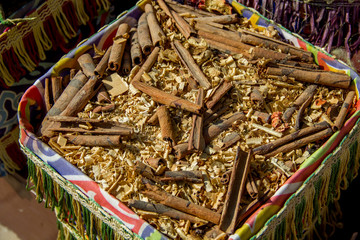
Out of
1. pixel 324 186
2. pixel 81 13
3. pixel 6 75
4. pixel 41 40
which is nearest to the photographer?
pixel 324 186

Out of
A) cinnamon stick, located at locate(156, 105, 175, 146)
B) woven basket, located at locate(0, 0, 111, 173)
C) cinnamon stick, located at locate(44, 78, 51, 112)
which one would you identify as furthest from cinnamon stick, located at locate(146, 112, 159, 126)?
woven basket, located at locate(0, 0, 111, 173)

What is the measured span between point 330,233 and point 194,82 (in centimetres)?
112

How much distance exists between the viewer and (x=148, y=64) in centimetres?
188

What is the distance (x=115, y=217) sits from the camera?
1.44m

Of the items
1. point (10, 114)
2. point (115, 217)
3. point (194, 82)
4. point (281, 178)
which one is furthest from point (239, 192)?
point (10, 114)

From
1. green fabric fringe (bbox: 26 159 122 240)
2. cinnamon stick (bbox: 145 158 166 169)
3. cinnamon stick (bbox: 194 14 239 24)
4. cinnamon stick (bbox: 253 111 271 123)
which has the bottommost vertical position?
green fabric fringe (bbox: 26 159 122 240)

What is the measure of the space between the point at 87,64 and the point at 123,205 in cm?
76

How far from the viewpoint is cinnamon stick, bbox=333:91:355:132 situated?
1.63 meters

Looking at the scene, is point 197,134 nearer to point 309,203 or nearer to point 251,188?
point 251,188

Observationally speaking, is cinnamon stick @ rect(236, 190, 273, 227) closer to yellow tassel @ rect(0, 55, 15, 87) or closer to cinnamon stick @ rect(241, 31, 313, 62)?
cinnamon stick @ rect(241, 31, 313, 62)

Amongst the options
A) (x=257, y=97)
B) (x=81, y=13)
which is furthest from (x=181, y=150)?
(x=81, y=13)

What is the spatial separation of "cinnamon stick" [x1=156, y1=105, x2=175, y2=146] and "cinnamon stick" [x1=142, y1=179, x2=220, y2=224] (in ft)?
0.68

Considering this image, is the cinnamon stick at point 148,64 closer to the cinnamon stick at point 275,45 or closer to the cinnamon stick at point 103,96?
the cinnamon stick at point 103,96

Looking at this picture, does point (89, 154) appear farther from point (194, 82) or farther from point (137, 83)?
point (194, 82)
